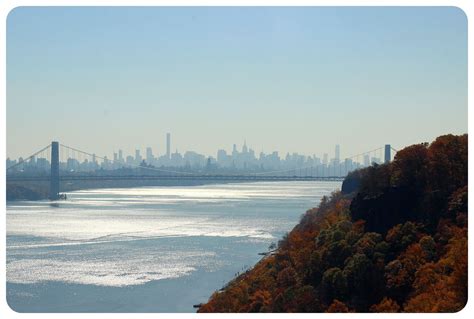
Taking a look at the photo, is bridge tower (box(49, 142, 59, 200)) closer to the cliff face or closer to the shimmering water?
the shimmering water

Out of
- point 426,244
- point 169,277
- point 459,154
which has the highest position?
point 459,154

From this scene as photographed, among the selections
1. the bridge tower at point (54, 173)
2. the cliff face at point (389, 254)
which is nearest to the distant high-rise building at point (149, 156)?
the bridge tower at point (54, 173)

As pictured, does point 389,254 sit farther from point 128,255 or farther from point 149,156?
point 149,156

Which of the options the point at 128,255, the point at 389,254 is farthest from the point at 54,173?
the point at 389,254

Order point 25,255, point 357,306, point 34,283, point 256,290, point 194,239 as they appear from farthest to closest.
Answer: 1. point 194,239
2. point 25,255
3. point 34,283
4. point 256,290
5. point 357,306

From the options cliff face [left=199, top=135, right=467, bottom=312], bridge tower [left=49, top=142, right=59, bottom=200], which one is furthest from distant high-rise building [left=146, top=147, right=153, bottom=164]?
cliff face [left=199, top=135, right=467, bottom=312]

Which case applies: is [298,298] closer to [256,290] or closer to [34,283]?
[256,290]

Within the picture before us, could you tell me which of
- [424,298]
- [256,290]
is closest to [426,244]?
[424,298]
